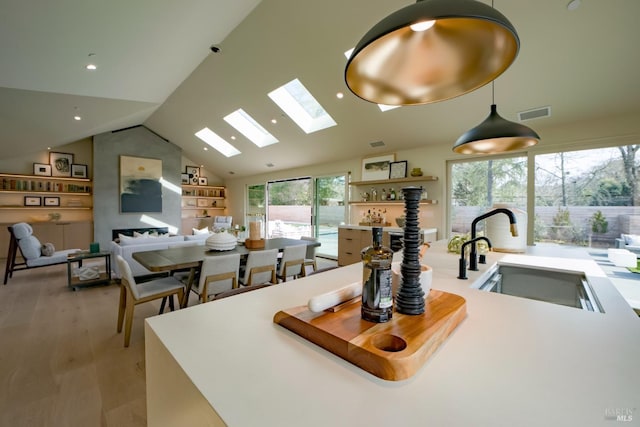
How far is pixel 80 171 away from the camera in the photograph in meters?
7.29

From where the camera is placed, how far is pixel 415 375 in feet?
2.14

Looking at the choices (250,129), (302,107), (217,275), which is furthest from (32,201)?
(217,275)

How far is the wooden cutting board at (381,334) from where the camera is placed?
65 centimetres

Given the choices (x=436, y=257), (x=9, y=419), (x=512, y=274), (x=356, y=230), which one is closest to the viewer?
(x=9, y=419)

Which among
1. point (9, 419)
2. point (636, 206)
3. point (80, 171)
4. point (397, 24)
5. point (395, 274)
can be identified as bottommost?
point (9, 419)

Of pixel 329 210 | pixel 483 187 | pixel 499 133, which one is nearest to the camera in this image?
pixel 499 133

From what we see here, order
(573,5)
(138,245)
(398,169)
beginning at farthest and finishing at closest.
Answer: (398,169)
(138,245)
(573,5)

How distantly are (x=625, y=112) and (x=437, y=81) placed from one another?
3.98 meters

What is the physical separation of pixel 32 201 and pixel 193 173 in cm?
405

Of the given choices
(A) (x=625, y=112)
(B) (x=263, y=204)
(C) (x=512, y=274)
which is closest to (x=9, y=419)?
(C) (x=512, y=274)

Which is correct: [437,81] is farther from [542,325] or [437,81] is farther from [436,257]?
[436,257]

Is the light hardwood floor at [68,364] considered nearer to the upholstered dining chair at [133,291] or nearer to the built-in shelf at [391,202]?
the upholstered dining chair at [133,291]

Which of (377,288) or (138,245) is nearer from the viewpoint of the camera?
(377,288)

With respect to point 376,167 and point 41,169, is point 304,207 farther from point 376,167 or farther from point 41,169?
point 41,169
